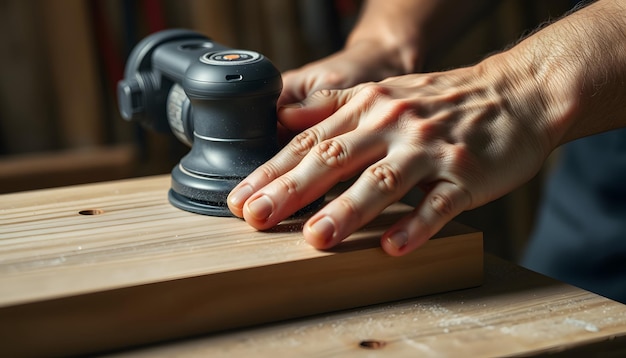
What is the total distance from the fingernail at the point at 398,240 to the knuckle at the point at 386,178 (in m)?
0.07

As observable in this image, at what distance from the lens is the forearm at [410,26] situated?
4.84 ft

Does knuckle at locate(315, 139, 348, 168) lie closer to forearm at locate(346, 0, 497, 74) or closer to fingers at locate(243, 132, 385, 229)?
fingers at locate(243, 132, 385, 229)

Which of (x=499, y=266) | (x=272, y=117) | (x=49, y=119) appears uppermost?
(x=272, y=117)

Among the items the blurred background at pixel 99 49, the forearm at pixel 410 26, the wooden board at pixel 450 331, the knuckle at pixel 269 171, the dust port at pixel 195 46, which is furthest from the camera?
the blurred background at pixel 99 49

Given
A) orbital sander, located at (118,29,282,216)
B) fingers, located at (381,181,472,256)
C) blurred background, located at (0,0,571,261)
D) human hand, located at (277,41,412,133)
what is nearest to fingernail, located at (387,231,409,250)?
fingers, located at (381,181,472,256)

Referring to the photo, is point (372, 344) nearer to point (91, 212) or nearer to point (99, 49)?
point (91, 212)

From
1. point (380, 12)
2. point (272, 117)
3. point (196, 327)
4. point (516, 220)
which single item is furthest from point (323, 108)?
point (516, 220)

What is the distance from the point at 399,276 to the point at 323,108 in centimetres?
30

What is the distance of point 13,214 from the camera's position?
41.1 inches

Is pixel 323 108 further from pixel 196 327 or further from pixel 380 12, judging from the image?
pixel 380 12

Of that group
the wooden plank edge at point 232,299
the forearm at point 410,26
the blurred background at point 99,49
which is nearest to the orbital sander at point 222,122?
the wooden plank edge at point 232,299

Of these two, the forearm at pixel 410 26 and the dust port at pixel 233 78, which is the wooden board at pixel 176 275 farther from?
the forearm at pixel 410 26

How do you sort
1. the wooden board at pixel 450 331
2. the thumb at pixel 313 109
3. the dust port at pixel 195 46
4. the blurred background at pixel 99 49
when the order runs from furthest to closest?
the blurred background at pixel 99 49
the dust port at pixel 195 46
the thumb at pixel 313 109
the wooden board at pixel 450 331

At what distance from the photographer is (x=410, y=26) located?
5.05ft
